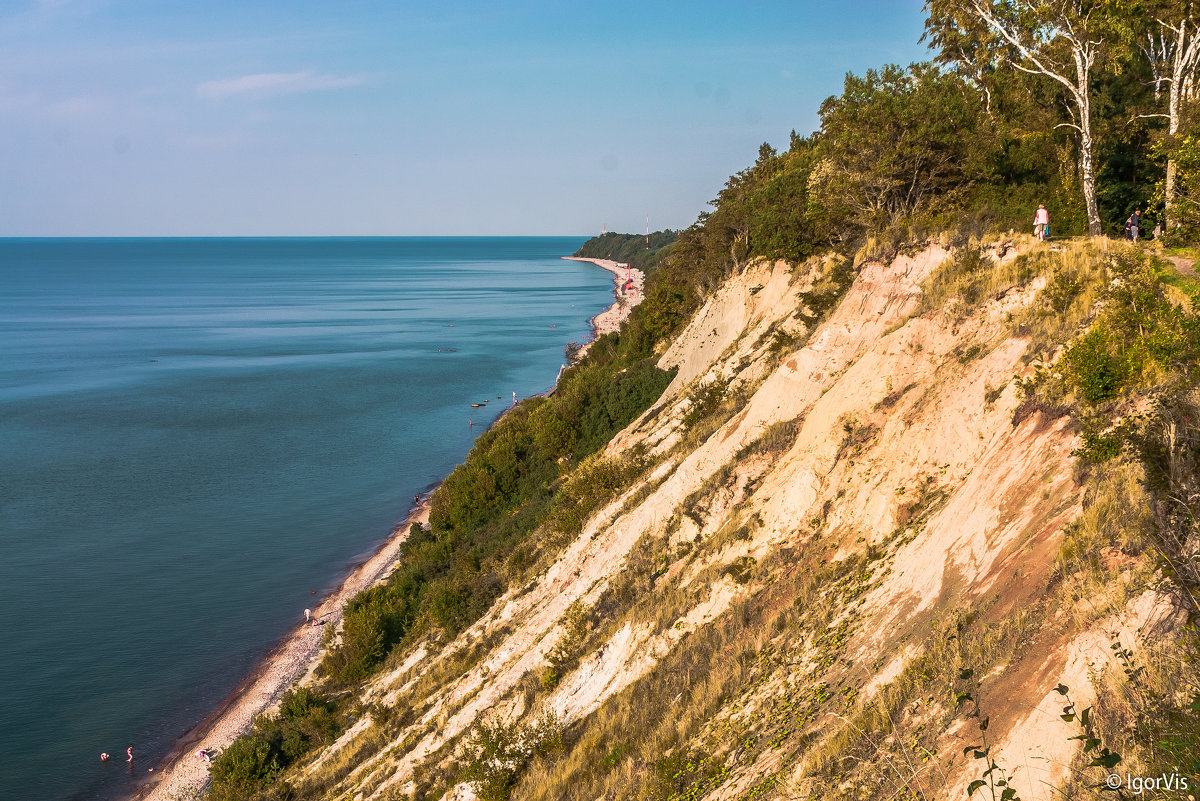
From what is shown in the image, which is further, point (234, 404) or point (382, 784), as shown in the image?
point (234, 404)

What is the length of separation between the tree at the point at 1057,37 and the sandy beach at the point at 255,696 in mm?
33640

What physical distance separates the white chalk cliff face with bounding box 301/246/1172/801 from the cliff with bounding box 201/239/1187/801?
0.16ft

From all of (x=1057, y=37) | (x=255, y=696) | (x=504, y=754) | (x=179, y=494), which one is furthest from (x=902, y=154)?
(x=179, y=494)

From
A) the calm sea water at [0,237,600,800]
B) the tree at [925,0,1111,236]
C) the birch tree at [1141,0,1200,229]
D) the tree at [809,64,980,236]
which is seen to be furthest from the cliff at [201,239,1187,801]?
the calm sea water at [0,237,600,800]

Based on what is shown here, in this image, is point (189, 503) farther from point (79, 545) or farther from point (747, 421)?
point (747, 421)

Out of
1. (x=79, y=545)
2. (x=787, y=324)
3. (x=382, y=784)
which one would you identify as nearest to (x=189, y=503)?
(x=79, y=545)

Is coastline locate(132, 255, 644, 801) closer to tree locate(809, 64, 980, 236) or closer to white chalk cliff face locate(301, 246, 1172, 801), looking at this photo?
white chalk cliff face locate(301, 246, 1172, 801)

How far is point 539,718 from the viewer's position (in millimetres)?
16484

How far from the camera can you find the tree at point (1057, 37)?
74.1ft

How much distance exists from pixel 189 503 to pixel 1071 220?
166ft

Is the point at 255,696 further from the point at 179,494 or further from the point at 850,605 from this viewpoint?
the point at 850,605

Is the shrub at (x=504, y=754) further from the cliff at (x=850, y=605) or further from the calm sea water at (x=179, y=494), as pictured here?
the calm sea water at (x=179, y=494)

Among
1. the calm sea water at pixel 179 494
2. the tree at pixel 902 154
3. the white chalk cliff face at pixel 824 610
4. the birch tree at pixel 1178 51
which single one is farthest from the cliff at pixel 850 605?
the calm sea water at pixel 179 494

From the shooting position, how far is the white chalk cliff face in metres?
8.62
